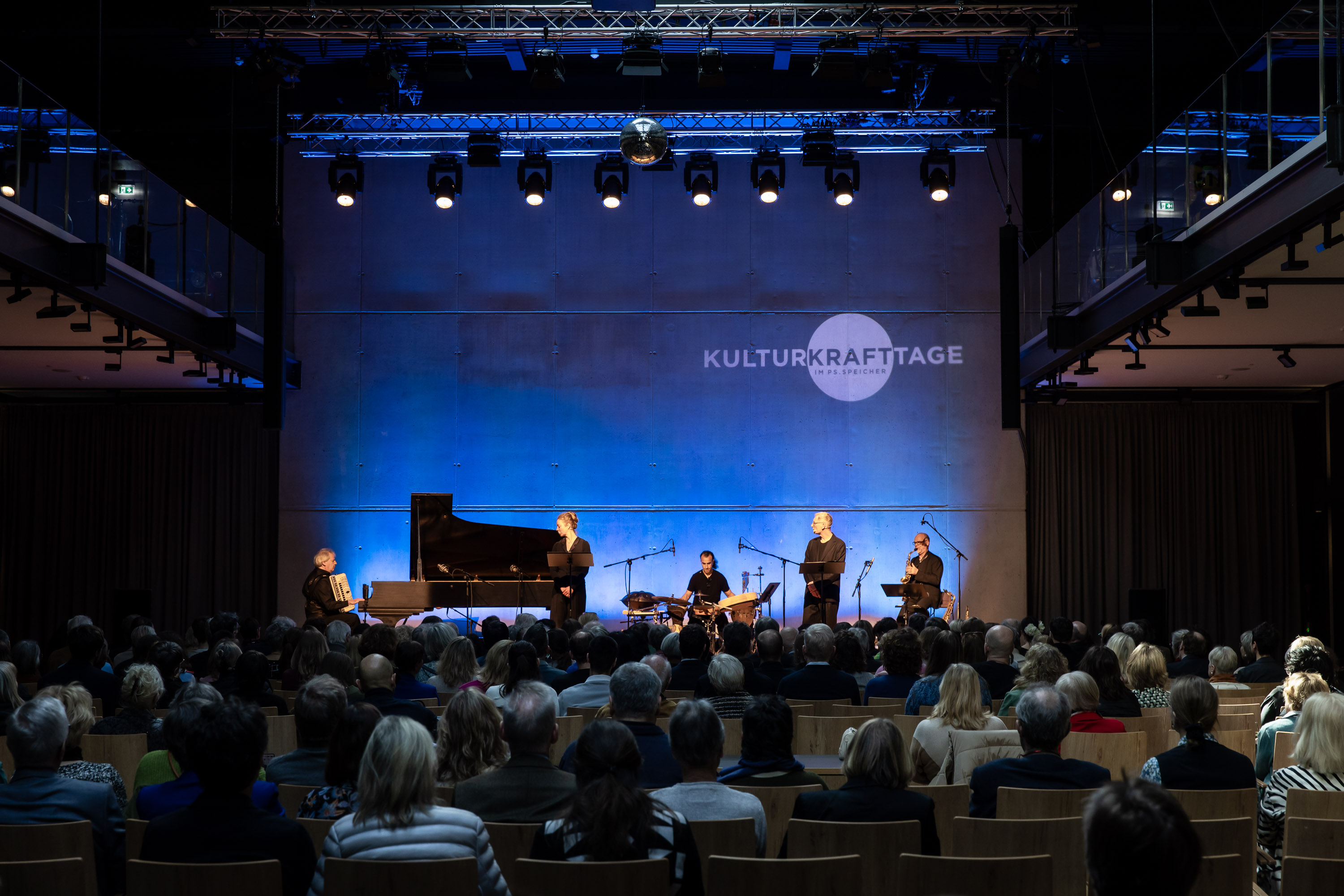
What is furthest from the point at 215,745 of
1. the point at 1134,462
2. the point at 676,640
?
the point at 1134,462

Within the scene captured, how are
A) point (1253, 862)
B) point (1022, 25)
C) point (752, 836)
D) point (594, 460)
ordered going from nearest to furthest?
point (752, 836) < point (1253, 862) < point (1022, 25) < point (594, 460)

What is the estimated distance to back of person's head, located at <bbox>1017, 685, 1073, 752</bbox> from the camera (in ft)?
13.1

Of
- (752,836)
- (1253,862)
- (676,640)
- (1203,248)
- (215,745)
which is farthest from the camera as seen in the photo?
(1203,248)

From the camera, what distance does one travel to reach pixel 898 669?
6.55 metres

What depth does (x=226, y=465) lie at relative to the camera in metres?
15.2

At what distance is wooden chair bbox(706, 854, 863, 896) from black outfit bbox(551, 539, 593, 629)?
9047 millimetres

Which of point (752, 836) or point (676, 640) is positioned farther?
point (676, 640)

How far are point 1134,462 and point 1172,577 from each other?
1.54 metres

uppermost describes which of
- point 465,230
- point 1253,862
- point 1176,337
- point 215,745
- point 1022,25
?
point 1022,25

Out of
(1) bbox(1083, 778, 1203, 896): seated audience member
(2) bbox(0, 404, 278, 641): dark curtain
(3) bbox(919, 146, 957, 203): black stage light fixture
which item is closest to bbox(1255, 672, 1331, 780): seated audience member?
(1) bbox(1083, 778, 1203, 896): seated audience member

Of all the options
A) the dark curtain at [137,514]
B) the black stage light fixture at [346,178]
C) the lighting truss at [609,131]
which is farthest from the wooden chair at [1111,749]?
the dark curtain at [137,514]

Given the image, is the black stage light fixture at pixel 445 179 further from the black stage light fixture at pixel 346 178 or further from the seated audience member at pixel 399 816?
the seated audience member at pixel 399 816

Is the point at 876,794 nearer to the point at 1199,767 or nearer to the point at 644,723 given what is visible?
the point at 644,723

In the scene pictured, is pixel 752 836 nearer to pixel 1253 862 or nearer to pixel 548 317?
pixel 1253 862
